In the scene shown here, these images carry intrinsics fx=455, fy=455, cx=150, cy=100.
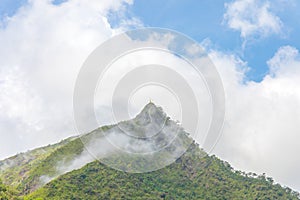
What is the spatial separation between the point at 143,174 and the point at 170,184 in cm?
518

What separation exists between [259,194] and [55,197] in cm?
3163

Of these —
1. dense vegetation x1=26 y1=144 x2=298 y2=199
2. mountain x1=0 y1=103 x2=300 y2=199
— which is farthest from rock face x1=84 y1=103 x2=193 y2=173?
dense vegetation x1=26 y1=144 x2=298 y2=199

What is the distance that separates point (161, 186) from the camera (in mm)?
75562

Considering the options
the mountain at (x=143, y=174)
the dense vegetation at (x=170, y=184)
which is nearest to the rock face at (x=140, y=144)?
the mountain at (x=143, y=174)

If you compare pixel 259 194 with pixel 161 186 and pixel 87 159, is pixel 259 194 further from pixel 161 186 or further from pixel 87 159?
pixel 87 159

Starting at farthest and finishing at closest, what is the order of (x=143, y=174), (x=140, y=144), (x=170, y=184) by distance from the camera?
(x=143, y=174) → (x=170, y=184) → (x=140, y=144)

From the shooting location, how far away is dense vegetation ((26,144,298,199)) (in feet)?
215

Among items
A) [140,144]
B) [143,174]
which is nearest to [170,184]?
[143,174]

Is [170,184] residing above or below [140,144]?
above

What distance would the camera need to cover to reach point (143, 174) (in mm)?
78875

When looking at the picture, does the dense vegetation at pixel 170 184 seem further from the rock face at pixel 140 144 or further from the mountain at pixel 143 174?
the rock face at pixel 140 144

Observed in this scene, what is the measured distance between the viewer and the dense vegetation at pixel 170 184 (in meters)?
65.5

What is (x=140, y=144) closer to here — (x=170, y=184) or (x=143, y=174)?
(x=170, y=184)

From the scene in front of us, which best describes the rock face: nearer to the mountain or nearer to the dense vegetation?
the mountain
